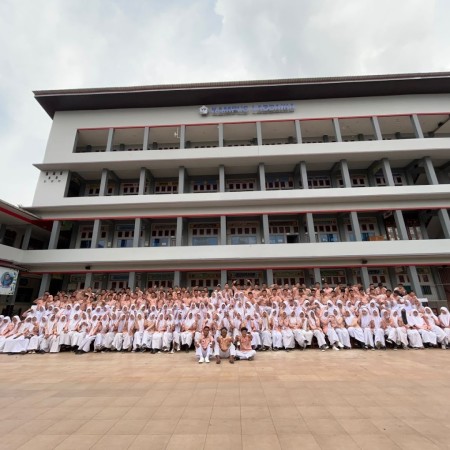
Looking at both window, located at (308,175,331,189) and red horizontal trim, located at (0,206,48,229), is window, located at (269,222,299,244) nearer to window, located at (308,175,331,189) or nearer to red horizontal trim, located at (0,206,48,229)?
window, located at (308,175,331,189)

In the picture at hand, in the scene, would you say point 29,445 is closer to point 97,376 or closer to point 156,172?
point 97,376

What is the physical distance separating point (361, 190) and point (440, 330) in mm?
11029

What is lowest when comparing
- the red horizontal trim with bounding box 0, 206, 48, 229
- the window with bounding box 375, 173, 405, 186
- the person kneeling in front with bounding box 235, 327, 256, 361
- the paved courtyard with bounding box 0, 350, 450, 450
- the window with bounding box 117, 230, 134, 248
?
the paved courtyard with bounding box 0, 350, 450, 450

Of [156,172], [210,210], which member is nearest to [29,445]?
[210,210]

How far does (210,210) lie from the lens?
61.1 feet

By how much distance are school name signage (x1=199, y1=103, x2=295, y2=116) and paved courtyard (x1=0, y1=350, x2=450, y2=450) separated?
18.1 metres

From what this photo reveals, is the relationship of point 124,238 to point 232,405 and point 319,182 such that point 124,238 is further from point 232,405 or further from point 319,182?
point 232,405

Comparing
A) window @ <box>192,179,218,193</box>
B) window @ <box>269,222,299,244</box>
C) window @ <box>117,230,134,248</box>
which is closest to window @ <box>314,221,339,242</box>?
window @ <box>269,222,299,244</box>

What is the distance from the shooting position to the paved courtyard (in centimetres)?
332

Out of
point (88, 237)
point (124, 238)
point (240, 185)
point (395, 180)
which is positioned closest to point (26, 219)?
point (88, 237)

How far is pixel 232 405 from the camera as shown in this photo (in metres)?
4.37

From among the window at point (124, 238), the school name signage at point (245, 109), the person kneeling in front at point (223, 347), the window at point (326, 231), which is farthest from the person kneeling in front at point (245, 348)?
the school name signage at point (245, 109)

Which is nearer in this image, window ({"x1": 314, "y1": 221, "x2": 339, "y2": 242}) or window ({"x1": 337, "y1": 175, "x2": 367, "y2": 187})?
window ({"x1": 314, "y1": 221, "x2": 339, "y2": 242})

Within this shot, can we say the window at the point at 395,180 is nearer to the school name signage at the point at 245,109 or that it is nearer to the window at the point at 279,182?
the window at the point at 279,182
